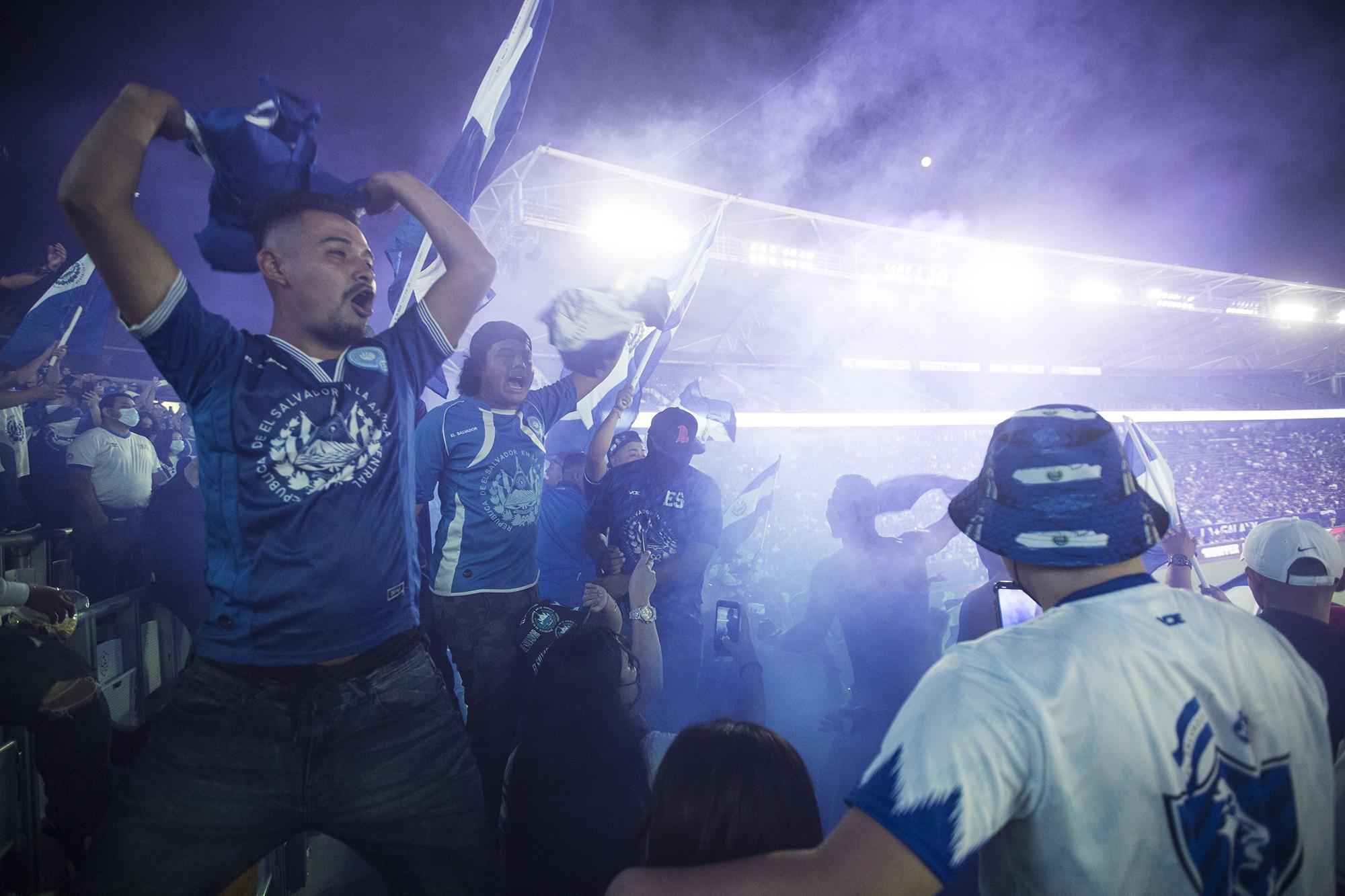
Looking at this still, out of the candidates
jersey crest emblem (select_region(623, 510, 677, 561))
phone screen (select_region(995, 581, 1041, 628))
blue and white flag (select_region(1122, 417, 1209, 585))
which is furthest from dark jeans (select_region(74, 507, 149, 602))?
blue and white flag (select_region(1122, 417, 1209, 585))

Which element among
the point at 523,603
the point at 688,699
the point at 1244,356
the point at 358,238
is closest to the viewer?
the point at 358,238

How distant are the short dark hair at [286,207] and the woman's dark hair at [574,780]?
159 centimetres

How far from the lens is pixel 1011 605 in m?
2.15

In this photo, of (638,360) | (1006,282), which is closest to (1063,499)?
(638,360)

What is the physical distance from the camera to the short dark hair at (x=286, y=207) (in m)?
1.68

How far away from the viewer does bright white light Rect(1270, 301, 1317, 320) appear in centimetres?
2173

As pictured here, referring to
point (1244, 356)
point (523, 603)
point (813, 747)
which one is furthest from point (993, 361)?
point (523, 603)

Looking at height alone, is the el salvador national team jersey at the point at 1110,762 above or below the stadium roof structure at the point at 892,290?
below

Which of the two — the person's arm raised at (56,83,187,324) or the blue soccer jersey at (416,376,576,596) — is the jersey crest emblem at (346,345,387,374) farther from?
the blue soccer jersey at (416,376,576,596)

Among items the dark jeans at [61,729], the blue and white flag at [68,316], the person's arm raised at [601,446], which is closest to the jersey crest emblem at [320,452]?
the dark jeans at [61,729]

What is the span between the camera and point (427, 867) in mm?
1445

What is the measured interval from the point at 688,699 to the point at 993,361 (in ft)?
81.8

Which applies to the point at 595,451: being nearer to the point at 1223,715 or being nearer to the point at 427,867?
the point at 427,867

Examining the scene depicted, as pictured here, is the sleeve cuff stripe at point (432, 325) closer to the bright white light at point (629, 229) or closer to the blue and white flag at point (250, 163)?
the blue and white flag at point (250, 163)
